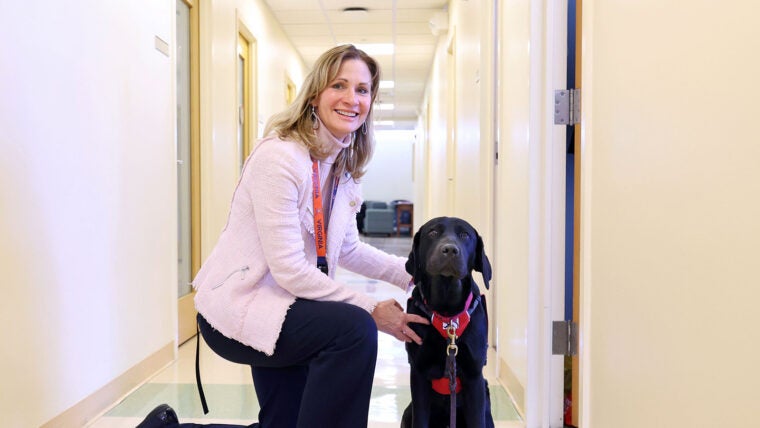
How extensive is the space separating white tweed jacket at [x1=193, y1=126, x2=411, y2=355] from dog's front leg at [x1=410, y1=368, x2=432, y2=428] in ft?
0.70

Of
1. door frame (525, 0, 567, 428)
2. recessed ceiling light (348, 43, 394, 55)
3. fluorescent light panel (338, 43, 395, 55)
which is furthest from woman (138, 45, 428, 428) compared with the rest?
fluorescent light panel (338, 43, 395, 55)

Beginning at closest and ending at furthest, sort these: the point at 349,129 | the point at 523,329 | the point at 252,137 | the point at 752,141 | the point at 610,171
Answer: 1. the point at 752,141
2. the point at 610,171
3. the point at 349,129
4. the point at 523,329
5. the point at 252,137

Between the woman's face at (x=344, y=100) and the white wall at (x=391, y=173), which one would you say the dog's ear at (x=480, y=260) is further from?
the white wall at (x=391, y=173)

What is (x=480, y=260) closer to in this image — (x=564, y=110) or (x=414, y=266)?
(x=414, y=266)

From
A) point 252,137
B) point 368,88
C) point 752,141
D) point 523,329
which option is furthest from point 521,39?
point 252,137

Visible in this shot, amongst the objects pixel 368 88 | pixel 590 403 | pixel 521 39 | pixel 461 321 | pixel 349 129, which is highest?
pixel 521 39

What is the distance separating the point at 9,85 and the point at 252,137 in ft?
12.0

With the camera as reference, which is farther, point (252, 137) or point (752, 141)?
point (252, 137)

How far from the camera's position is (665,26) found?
122 centimetres

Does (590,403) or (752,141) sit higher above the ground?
(752,141)

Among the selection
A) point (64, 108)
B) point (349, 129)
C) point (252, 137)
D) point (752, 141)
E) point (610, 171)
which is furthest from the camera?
point (252, 137)

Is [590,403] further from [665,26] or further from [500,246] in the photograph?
[500,246]

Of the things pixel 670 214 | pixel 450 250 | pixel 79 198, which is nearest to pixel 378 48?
pixel 79 198

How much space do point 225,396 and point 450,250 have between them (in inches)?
57.6
